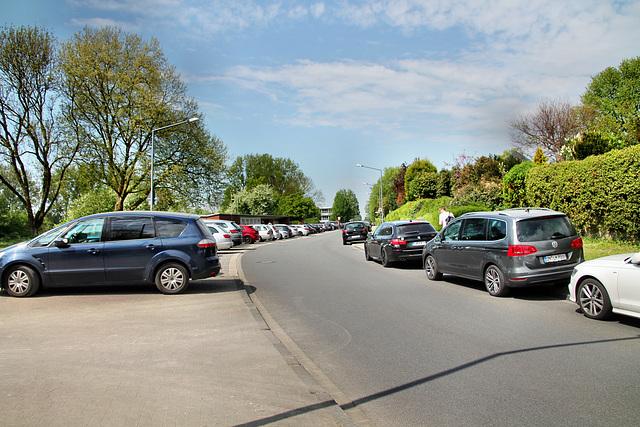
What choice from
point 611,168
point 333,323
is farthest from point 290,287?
point 611,168

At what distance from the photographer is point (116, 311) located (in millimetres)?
7703

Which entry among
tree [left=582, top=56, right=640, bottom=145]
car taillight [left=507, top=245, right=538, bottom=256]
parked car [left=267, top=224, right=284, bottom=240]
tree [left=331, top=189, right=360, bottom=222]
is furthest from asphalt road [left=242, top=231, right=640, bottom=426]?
tree [left=331, top=189, right=360, bottom=222]

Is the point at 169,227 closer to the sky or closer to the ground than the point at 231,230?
closer to the sky

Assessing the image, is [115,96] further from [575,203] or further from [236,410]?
[236,410]

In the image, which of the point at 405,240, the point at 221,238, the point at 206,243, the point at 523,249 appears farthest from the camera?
the point at 221,238

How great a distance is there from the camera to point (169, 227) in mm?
9453

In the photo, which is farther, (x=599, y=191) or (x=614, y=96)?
(x=614, y=96)

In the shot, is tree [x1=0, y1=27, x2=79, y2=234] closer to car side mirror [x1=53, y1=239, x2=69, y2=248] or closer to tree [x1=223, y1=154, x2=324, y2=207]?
car side mirror [x1=53, y1=239, x2=69, y2=248]

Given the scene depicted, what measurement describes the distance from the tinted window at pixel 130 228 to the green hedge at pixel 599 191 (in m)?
11.9

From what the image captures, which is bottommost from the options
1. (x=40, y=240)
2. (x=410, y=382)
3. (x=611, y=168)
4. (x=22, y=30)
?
(x=410, y=382)

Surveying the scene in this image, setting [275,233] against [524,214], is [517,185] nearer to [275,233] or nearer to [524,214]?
[524,214]

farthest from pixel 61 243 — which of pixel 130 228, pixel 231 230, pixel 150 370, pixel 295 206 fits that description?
pixel 295 206

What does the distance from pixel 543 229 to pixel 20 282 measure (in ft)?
33.7

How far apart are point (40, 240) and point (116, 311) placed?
2.87 m
